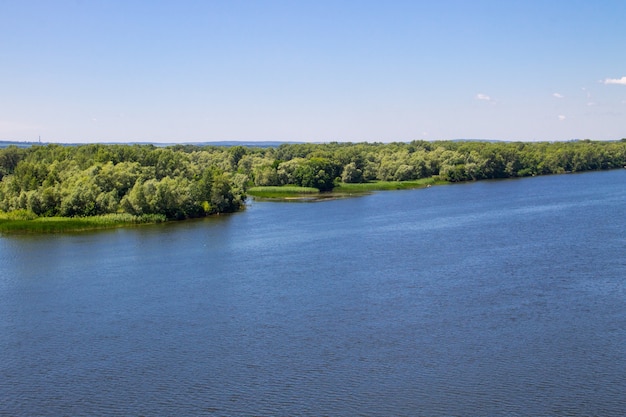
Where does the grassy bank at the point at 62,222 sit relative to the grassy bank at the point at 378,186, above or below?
below

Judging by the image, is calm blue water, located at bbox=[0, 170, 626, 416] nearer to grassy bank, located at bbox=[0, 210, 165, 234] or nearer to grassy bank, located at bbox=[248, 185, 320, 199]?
grassy bank, located at bbox=[0, 210, 165, 234]

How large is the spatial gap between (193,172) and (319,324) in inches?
1581

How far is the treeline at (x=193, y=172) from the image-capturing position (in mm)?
46906

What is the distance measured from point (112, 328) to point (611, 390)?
1501cm

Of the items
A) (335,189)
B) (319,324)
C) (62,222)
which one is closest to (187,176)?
(62,222)

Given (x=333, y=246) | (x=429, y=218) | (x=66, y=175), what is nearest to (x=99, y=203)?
(x=66, y=175)

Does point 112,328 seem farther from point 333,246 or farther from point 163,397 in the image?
point 333,246

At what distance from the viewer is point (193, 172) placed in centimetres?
5891

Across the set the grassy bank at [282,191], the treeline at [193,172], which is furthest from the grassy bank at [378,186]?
the grassy bank at [282,191]

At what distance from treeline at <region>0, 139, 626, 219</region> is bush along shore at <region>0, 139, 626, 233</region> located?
0.08 metres

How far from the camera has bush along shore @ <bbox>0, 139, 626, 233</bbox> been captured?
46344mm

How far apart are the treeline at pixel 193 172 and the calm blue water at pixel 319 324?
27.9 ft

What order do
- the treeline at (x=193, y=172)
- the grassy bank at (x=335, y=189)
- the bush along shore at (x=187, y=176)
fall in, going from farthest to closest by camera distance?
the grassy bank at (x=335, y=189) → the treeline at (x=193, y=172) → the bush along shore at (x=187, y=176)

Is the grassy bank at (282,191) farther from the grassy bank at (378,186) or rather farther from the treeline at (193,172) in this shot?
the grassy bank at (378,186)
